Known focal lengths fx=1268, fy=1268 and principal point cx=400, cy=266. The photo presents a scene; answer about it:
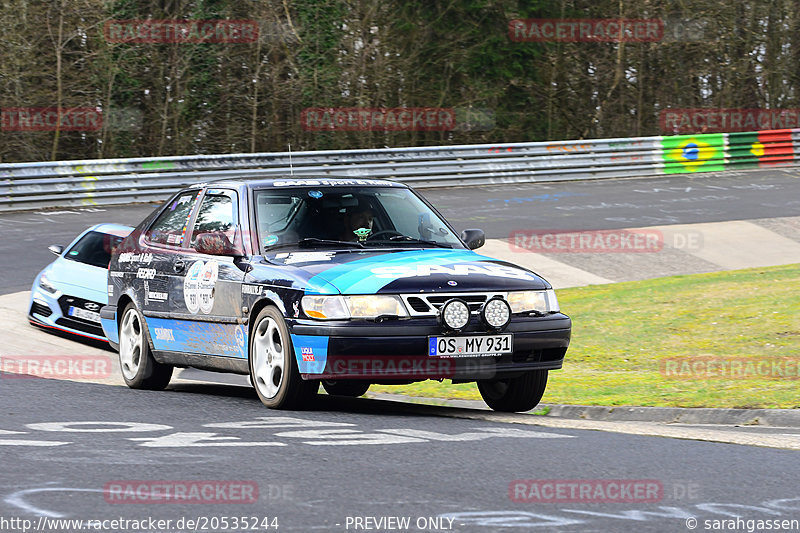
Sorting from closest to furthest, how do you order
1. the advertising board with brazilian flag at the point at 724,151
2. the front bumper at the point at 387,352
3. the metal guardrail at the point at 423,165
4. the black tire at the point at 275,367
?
the front bumper at the point at 387,352 < the black tire at the point at 275,367 < the metal guardrail at the point at 423,165 < the advertising board with brazilian flag at the point at 724,151

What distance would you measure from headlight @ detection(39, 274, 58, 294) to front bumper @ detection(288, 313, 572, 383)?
5.98m

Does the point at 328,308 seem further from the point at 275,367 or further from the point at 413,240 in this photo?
the point at 413,240

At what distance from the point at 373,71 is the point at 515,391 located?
2544 centimetres

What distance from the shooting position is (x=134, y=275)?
1031 centimetres

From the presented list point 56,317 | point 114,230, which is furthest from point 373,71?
point 56,317

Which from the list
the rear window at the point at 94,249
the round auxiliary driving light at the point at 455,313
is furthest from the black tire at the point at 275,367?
the rear window at the point at 94,249

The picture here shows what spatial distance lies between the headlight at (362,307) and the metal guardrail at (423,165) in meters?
15.0

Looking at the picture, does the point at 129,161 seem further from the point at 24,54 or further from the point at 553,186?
the point at 553,186

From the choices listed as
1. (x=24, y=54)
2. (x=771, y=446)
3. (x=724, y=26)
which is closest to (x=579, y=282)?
(x=771, y=446)

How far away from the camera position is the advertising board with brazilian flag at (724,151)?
32.2 m

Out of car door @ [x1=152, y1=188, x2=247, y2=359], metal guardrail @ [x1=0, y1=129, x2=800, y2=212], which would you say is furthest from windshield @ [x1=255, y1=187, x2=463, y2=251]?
metal guardrail @ [x1=0, y1=129, x2=800, y2=212]

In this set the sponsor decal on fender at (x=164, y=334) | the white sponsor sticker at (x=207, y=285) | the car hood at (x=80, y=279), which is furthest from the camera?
the car hood at (x=80, y=279)

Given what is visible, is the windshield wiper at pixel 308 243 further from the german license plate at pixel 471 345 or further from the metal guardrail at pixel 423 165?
the metal guardrail at pixel 423 165

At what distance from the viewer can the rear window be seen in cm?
1330
